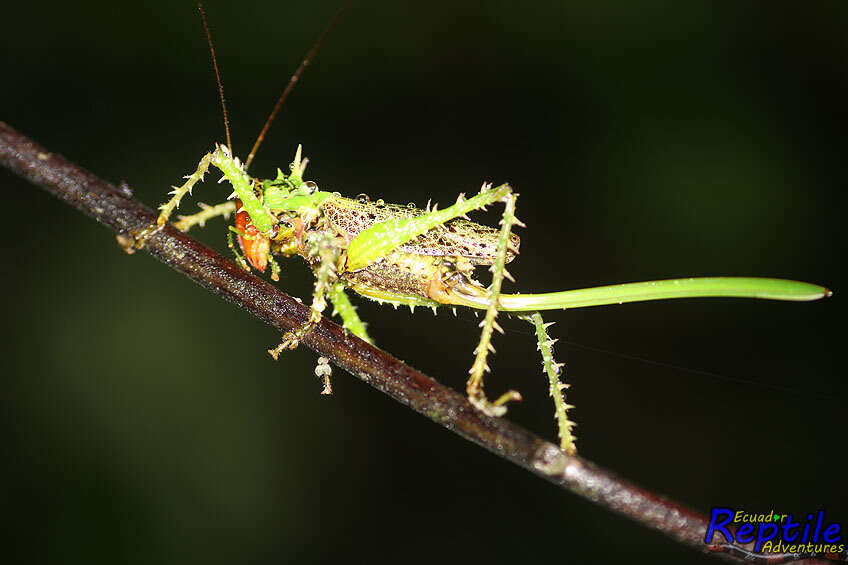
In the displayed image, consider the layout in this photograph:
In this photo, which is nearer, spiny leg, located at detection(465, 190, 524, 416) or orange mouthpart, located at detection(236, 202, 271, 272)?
spiny leg, located at detection(465, 190, 524, 416)

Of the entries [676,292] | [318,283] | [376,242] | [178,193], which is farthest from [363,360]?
[676,292]

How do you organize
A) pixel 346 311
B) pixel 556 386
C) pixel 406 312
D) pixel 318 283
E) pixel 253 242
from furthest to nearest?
1. pixel 406 312
2. pixel 346 311
3. pixel 253 242
4. pixel 556 386
5. pixel 318 283

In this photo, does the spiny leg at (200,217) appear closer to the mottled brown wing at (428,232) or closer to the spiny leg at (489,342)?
the mottled brown wing at (428,232)

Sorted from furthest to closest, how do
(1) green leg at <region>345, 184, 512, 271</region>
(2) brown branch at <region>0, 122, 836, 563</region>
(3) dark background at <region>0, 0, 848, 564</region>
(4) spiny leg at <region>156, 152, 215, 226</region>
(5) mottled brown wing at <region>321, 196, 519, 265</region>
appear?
(3) dark background at <region>0, 0, 848, 564</region>
(5) mottled brown wing at <region>321, 196, 519, 265</region>
(1) green leg at <region>345, 184, 512, 271</region>
(4) spiny leg at <region>156, 152, 215, 226</region>
(2) brown branch at <region>0, 122, 836, 563</region>

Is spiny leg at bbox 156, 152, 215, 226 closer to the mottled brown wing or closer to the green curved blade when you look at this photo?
the mottled brown wing

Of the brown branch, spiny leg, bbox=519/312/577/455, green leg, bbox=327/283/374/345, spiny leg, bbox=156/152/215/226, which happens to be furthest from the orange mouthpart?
spiny leg, bbox=519/312/577/455

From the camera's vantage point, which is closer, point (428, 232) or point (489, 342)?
point (489, 342)

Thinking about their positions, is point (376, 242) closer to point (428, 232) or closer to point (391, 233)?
point (391, 233)

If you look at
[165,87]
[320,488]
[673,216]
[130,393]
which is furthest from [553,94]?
[130,393]
